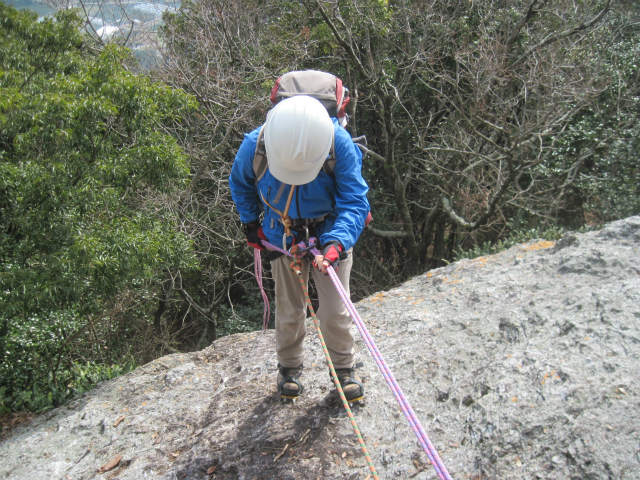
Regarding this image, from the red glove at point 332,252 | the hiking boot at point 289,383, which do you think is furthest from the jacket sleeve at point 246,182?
the hiking boot at point 289,383

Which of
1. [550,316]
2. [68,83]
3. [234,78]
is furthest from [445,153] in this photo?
[68,83]

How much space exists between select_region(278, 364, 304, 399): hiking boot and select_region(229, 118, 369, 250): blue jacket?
2.95 feet

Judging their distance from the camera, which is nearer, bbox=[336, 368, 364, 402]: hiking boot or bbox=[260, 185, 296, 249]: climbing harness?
bbox=[260, 185, 296, 249]: climbing harness

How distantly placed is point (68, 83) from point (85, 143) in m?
0.46

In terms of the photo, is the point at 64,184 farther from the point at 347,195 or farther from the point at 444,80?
the point at 444,80

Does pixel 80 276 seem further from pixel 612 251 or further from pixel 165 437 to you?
pixel 612 251

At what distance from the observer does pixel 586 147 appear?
8797 millimetres

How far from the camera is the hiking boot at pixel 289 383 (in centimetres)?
326

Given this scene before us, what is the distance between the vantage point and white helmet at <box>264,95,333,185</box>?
2.49m

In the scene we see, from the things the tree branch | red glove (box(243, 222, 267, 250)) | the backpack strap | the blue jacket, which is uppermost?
the tree branch

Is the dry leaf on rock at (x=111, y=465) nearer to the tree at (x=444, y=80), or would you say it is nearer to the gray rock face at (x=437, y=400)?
the gray rock face at (x=437, y=400)

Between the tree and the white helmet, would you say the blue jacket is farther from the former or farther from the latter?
the tree

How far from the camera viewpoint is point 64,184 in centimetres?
383

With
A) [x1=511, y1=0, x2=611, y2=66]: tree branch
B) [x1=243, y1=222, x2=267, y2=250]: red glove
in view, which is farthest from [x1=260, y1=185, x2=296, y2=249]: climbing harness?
[x1=511, y1=0, x2=611, y2=66]: tree branch
